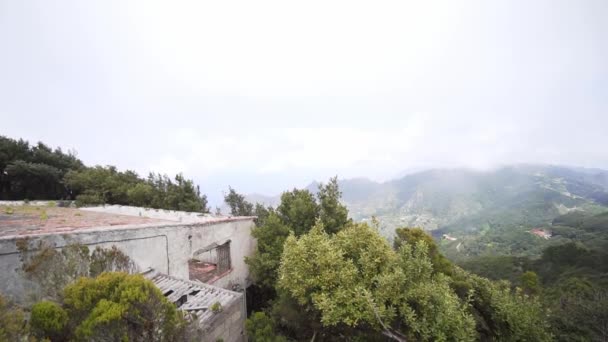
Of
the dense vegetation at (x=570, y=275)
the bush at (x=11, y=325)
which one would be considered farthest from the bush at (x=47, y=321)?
Answer: the dense vegetation at (x=570, y=275)

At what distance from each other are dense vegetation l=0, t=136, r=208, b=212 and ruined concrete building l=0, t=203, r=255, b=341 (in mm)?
6964

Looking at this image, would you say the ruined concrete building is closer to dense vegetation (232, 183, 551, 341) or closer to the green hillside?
dense vegetation (232, 183, 551, 341)

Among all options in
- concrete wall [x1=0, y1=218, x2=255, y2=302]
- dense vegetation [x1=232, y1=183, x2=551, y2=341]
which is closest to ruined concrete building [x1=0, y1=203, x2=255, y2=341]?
concrete wall [x1=0, y1=218, x2=255, y2=302]

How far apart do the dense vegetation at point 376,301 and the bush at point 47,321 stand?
4.82m

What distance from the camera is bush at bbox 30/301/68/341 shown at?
3287 millimetres

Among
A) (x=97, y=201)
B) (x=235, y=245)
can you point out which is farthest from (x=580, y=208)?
(x=97, y=201)

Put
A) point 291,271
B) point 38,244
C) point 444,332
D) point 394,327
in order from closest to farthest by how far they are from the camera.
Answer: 1. point 38,244
2. point 444,332
3. point 394,327
4. point 291,271

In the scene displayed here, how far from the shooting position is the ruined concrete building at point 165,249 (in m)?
4.65

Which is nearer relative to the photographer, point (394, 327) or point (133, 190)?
point (394, 327)

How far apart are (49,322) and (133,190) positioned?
1826cm

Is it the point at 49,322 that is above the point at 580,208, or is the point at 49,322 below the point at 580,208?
above

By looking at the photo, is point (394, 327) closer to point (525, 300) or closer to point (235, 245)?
point (525, 300)

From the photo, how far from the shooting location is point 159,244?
8.01 m

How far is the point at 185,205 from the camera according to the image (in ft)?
62.1
